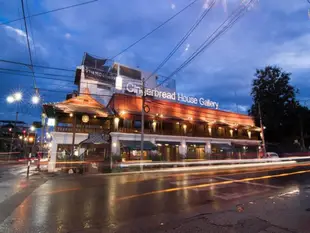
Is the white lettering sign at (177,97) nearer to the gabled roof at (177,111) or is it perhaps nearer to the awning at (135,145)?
the gabled roof at (177,111)

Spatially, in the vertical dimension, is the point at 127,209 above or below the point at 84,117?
below

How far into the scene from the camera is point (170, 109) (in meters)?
32.8

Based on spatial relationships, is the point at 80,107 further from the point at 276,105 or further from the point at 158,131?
the point at 276,105

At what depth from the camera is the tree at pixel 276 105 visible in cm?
4034

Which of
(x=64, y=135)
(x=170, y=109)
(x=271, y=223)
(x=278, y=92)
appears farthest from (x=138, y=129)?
(x=278, y=92)

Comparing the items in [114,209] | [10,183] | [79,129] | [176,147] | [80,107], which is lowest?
[10,183]

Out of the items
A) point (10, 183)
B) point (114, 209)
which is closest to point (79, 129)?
point (10, 183)

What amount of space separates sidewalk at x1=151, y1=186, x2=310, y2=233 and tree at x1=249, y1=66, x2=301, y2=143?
3841cm

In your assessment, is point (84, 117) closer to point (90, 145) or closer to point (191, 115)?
point (90, 145)

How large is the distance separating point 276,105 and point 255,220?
42.2 meters

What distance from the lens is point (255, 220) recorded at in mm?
5211

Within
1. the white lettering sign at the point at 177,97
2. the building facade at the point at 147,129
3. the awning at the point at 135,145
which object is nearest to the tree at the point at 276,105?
the building facade at the point at 147,129

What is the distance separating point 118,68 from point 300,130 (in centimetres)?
4340

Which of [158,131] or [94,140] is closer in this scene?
→ [94,140]
